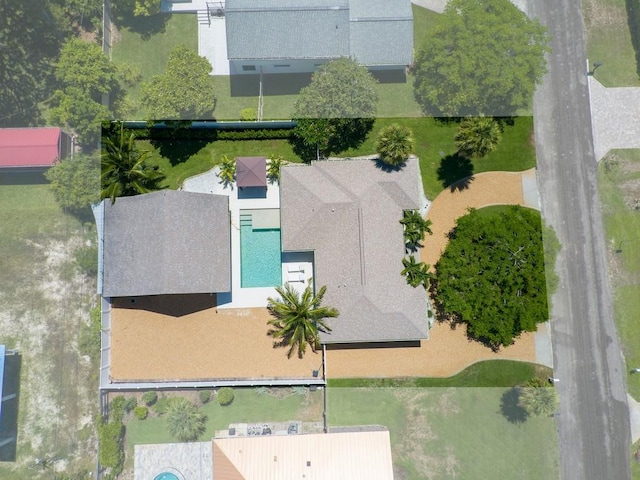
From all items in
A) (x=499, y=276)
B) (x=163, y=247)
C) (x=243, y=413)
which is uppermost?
(x=163, y=247)

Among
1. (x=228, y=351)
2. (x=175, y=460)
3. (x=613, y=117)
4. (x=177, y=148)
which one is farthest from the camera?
(x=613, y=117)

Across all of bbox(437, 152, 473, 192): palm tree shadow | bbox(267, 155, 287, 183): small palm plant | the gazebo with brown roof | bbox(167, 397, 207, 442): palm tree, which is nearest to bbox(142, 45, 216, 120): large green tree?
the gazebo with brown roof

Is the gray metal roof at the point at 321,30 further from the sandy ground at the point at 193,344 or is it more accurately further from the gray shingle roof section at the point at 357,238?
the sandy ground at the point at 193,344

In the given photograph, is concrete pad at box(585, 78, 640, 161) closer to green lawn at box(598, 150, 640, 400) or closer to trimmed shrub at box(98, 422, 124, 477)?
green lawn at box(598, 150, 640, 400)

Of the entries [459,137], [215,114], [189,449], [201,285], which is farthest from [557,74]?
[189,449]

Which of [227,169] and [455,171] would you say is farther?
[455,171]

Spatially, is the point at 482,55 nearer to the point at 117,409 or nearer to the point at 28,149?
the point at 28,149

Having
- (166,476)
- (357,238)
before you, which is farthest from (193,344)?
(357,238)
